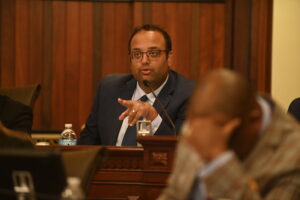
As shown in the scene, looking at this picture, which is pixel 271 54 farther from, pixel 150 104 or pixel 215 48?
pixel 150 104

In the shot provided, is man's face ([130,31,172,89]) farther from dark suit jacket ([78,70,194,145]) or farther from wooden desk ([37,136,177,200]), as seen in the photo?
wooden desk ([37,136,177,200])

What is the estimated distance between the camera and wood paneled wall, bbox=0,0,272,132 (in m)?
6.33

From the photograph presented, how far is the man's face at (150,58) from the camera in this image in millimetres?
4352

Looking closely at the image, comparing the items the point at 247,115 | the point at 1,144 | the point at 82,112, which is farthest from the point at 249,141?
the point at 82,112

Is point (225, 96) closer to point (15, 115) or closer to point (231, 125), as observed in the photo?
point (231, 125)

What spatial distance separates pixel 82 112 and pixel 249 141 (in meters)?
4.49

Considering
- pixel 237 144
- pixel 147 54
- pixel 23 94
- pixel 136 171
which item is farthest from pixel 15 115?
pixel 237 144

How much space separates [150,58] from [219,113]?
2.50 metres

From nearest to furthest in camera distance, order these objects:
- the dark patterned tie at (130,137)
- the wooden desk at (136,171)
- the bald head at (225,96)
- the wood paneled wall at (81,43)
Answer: the bald head at (225,96), the wooden desk at (136,171), the dark patterned tie at (130,137), the wood paneled wall at (81,43)

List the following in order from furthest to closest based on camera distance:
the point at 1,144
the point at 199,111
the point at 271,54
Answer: the point at 271,54 → the point at 1,144 → the point at 199,111

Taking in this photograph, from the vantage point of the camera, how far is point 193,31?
6.37m

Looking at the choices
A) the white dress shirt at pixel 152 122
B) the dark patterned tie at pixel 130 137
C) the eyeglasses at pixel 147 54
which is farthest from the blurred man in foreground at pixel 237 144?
the eyeglasses at pixel 147 54

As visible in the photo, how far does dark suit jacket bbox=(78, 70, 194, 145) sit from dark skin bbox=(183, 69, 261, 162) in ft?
7.05

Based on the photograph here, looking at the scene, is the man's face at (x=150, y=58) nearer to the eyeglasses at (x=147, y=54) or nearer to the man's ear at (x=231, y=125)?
the eyeglasses at (x=147, y=54)
